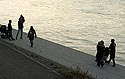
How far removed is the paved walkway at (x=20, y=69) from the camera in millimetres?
A: 10873

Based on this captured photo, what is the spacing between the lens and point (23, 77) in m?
10.7

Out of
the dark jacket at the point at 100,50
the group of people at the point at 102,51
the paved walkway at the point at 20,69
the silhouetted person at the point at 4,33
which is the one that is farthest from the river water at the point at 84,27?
the paved walkway at the point at 20,69

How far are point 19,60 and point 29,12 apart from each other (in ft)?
157

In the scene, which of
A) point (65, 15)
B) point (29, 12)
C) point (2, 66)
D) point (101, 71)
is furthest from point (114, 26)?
point (2, 66)

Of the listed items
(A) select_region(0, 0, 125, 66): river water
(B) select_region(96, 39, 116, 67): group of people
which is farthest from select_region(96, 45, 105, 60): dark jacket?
(A) select_region(0, 0, 125, 66): river water

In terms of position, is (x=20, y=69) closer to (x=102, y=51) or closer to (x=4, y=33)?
(x=102, y=51)

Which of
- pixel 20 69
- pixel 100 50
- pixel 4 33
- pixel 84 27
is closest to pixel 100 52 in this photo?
pixel 100 50

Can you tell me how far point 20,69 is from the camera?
11.9 metres

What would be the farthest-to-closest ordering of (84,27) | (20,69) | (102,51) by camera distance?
1. (84,27)
2. (102,51)
3. (20,69)

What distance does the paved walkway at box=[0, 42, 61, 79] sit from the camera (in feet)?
35.7

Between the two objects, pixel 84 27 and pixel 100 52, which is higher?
pixel 100 52

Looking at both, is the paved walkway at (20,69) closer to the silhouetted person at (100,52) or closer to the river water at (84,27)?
the silhouetted person at (100,52)

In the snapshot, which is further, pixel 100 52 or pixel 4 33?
pixel 4 33

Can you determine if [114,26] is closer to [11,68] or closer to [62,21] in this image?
[62,21]
